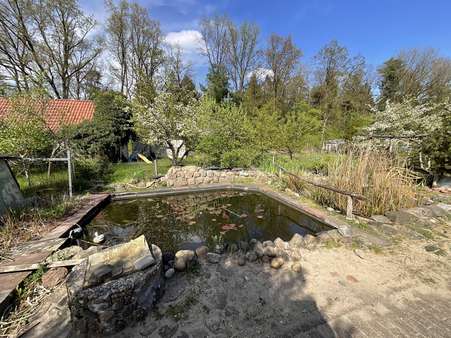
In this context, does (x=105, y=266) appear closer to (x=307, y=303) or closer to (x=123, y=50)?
(x=307, y=303)

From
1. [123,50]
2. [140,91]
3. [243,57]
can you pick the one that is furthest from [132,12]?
[140,91]

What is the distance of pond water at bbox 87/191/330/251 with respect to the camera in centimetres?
361

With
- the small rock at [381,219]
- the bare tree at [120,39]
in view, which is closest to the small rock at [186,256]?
the small rock at [381,219]

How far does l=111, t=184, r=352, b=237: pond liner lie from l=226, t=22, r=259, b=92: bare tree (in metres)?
15.1

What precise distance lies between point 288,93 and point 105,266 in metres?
20.0

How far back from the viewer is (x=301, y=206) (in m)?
4.71

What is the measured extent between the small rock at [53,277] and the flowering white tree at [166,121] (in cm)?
577

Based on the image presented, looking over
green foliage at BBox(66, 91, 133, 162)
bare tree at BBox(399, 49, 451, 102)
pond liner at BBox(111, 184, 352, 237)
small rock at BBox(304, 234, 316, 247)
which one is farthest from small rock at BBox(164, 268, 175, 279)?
bare tree at BBox(399, 49, 451, 102)

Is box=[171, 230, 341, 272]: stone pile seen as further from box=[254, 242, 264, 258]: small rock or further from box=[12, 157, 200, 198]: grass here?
box=[12, 157, 200, 198]: grass

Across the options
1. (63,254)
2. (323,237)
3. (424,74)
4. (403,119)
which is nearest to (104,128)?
(63,254)

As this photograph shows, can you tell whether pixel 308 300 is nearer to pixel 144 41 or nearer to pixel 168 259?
pixel 168 259

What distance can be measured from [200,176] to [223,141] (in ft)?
6.06

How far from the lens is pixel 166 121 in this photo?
757 centimetres

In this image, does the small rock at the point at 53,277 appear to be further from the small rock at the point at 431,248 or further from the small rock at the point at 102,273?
the small rock at the point at 431,248
